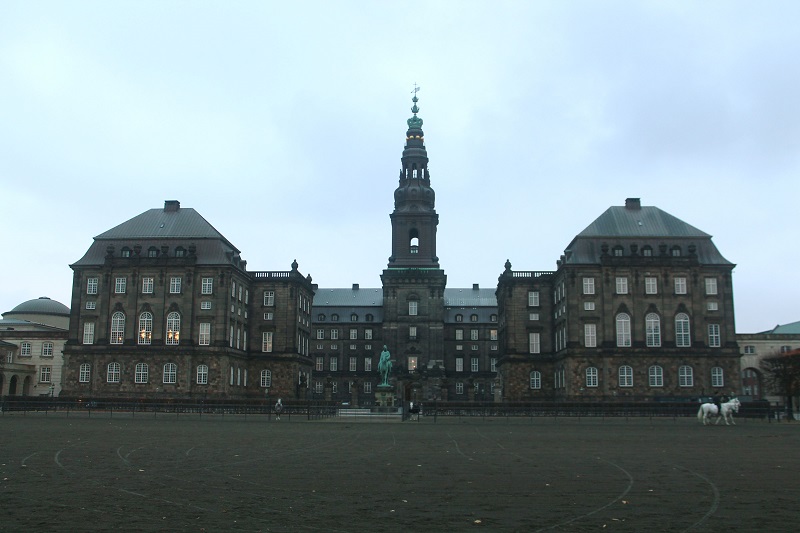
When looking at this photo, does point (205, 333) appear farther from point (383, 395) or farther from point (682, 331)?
point (682, 331)

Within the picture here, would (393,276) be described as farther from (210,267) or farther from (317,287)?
(210,267)

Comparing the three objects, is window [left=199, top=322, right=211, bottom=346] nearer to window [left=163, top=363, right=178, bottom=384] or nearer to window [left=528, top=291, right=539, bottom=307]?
window [left=163, top=363, right=178, bottom=384]

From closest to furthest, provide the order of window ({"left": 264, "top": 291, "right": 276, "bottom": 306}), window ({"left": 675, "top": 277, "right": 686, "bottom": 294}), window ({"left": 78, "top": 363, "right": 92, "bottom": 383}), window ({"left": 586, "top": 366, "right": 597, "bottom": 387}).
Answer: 1. window ({"left": 586, "top": 366, "right": 597, "bottom": 387})
2. window ({"left": 675, "top": 277, "right": 686, "bottom": 294})
3. window ({"left": 78, "top": 363, "right": 92, "bottom": 383})
4. window ({"left": 264, "top": 291, "right": 276, "bottom": 306})

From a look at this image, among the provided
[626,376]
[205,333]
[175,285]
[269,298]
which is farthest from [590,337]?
[175,285]

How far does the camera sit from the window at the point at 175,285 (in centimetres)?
8506

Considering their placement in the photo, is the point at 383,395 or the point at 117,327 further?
the point at 117,327

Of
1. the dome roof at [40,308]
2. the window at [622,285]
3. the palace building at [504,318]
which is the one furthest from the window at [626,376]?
the dome roof at [40,308]

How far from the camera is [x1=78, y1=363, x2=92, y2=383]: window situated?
3297 inches

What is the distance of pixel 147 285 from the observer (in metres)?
85.2

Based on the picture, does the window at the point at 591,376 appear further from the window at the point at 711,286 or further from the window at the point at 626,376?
the window at the point at 711,286

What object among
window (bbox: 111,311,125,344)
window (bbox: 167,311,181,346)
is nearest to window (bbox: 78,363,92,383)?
window (bbox: 111,311,125,344)

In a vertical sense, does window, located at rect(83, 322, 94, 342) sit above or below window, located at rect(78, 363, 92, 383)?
above

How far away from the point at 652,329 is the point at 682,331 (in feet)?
9.89

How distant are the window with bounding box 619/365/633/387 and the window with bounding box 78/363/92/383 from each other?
54328mm
